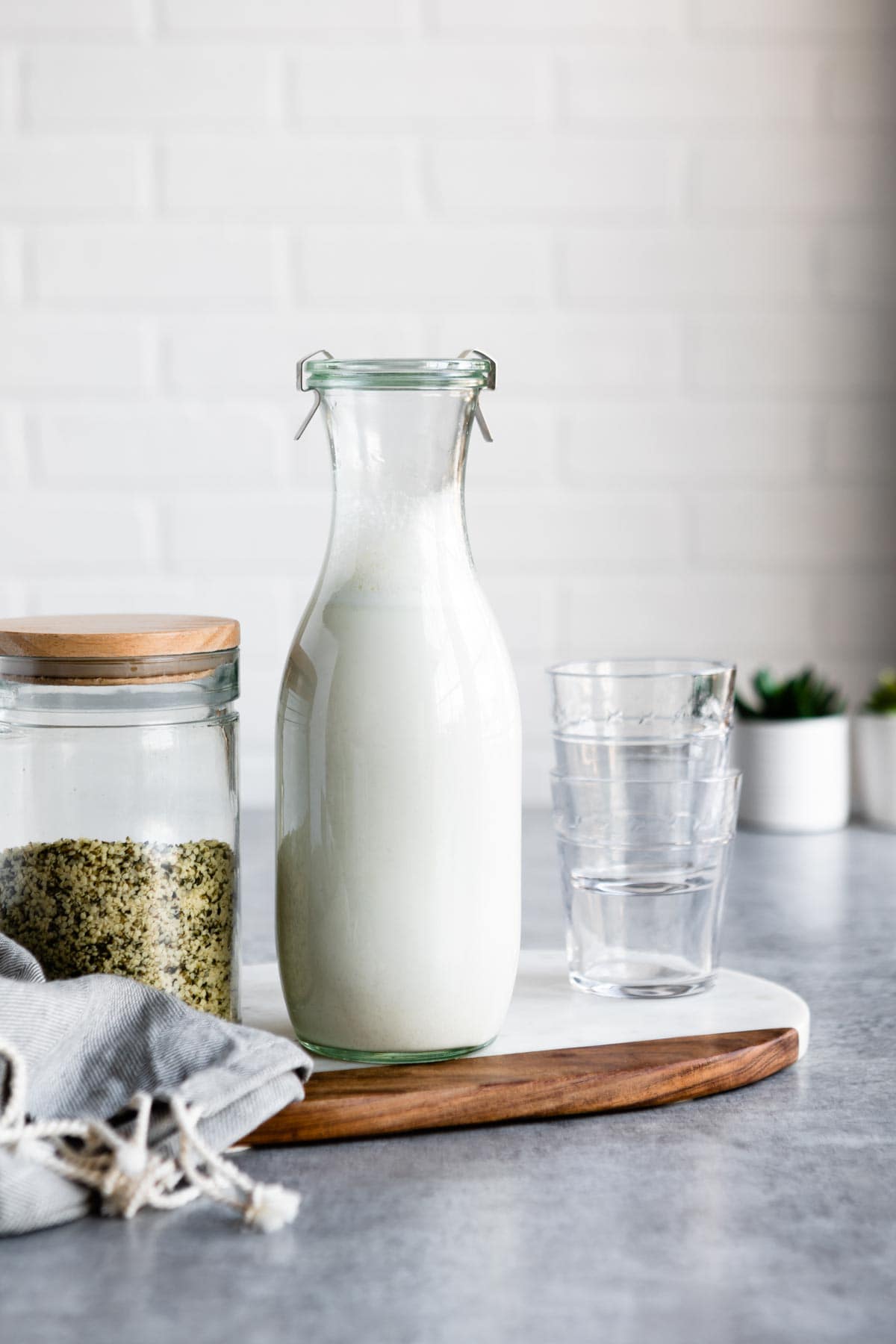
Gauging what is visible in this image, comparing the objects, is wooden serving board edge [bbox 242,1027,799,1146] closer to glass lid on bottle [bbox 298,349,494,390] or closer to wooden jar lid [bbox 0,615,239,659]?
wooden jar lid [bbox 0,615,239,659]

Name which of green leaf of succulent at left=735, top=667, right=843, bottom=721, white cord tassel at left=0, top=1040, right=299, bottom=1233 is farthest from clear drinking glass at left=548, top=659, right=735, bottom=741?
green leaf of succulent at left=735, top=667, right=843, bottom=721

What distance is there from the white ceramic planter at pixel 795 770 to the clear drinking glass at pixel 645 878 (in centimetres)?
74

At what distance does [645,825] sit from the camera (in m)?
0.83

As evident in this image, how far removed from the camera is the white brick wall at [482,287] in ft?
5.54

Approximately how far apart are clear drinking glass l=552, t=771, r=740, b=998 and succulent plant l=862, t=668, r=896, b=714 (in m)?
0.80

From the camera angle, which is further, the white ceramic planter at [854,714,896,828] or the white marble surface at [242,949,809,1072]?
the white ceramic planter at [854,714,896,828]

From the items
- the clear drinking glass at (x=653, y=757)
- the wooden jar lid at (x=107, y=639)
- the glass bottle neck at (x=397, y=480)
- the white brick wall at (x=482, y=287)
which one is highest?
the white brick wall at (x=482, y=287)

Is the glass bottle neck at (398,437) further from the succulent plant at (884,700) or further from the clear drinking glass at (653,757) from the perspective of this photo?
the succulent plant at (884,700)

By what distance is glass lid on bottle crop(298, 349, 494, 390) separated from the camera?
2.27 ft

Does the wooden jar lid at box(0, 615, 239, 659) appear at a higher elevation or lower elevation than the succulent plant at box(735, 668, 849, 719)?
higher

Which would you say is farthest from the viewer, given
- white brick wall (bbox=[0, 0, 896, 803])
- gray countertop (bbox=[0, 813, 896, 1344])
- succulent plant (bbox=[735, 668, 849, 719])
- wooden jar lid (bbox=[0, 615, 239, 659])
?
white brick wall (bbox=[0, 0, 896, 803])

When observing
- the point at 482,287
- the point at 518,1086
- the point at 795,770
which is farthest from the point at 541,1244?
the point at 482,287

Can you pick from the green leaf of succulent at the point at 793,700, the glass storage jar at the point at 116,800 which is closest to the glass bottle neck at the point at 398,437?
the glass storage jar at the point at 116,800

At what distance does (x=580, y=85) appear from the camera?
1705mm
